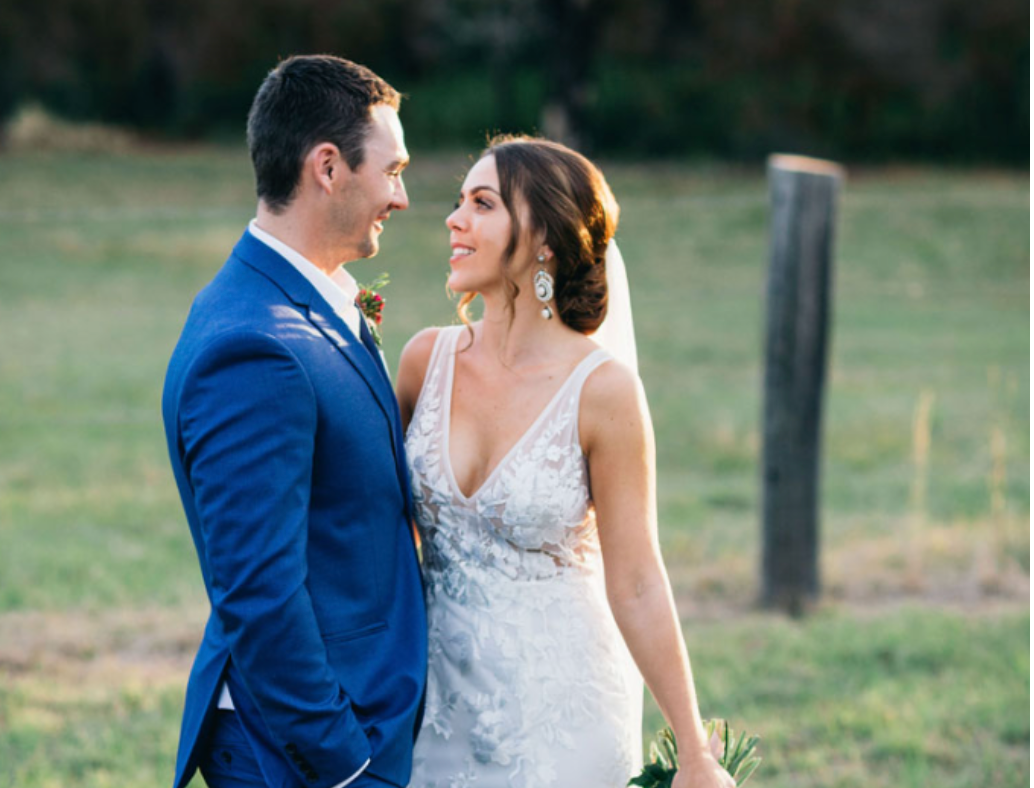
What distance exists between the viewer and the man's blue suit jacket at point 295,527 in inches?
91.7

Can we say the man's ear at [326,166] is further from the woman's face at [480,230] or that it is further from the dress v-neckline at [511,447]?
the dress v-neckline at [511,447]

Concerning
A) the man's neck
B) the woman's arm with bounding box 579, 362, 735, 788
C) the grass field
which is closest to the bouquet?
the woman's arm with bounding box 579, 362, 735, 788

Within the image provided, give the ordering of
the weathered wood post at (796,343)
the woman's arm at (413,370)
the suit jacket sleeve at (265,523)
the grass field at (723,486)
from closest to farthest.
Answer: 1. the suit jacket sleeve at (265,523)
2. the woman's arm at (413,370)
3. the grass field at (723,486)
4. the weathered wood post at (796,343)

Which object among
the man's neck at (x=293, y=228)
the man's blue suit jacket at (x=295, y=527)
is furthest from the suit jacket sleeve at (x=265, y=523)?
the man's neck at (x=293, y=228)

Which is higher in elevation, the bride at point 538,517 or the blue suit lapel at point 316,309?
the blue suit lapel at point 316,309

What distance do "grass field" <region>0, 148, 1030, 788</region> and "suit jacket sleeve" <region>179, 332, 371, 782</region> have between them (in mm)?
2519

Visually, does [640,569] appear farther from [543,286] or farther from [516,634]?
[543,286]

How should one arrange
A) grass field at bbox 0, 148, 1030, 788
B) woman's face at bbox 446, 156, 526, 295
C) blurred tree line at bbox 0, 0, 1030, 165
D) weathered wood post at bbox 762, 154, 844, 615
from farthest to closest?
1. blurred tree line at bbox 0, 0, 1030, 165
2. weathered wood post at bbox 762, 154, 844, 615
3. grass field at bbox 0, 148, 1030, 788
4. woman's face at bbox 446, 156, 526, 295

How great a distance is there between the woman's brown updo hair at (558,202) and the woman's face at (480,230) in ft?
0.05

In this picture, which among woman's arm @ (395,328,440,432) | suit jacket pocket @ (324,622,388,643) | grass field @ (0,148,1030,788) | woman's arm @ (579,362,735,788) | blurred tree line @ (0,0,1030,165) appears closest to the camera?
suit jacket pocket @ (324,622,388,643)

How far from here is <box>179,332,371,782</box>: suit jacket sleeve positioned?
2318 mm

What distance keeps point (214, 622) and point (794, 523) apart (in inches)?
175

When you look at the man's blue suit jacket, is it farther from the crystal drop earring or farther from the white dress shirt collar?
the crystal drop earring

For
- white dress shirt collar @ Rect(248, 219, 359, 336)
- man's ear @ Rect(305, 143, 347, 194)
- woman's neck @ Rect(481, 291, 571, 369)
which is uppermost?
man's ear @ Rect(305, 143, 347, 194)
